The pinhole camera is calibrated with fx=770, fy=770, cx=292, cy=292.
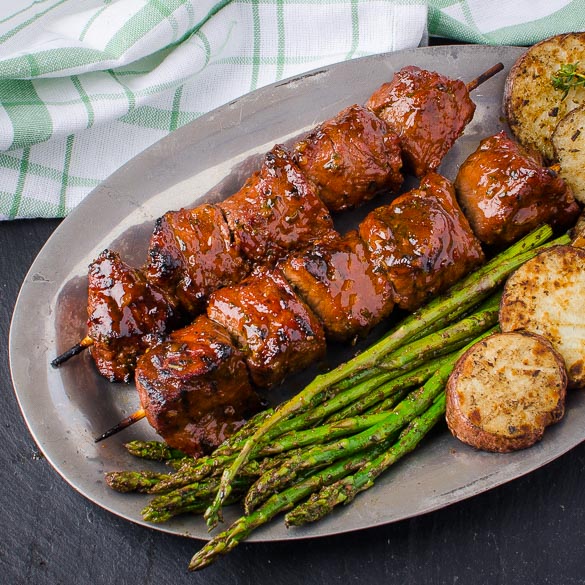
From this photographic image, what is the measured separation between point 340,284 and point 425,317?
52cm

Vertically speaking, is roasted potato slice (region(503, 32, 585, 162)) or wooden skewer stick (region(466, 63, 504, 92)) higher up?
wooden skewer stick (region(466, 63, 504, 92))

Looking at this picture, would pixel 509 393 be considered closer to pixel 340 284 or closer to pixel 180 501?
pixel 340 284

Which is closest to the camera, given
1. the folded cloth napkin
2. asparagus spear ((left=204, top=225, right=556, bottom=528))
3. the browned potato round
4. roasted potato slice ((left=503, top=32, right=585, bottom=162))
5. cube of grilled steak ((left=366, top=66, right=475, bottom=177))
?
asparagus spear ((left=204, top=225, right=556, bottom=528))

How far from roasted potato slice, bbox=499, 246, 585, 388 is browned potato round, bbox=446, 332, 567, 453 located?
0.12 metres

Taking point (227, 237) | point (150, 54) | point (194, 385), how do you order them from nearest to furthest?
point (194, 385) → point (227, 237) → point (150, 54)

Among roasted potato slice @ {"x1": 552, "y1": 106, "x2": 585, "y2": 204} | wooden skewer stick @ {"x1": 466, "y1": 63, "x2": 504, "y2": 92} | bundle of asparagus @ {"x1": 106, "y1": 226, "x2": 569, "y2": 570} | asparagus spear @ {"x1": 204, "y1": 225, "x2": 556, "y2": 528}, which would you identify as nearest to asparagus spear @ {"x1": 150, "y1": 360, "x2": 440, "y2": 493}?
bundle of asparagus @ {"x1": 106, "y1": 226, "x2": 569, "y2": 570}

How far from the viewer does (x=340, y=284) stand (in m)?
4.10

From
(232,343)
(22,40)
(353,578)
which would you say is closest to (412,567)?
(353,578)

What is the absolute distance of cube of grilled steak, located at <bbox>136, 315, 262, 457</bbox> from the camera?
152 inches

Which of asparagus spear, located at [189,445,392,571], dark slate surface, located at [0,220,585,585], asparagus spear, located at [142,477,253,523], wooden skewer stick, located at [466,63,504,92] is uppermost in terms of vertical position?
wooden skewer stick, located at [466,63,504,92]

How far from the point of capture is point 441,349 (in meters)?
4.24

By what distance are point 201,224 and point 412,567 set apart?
2.27 meters

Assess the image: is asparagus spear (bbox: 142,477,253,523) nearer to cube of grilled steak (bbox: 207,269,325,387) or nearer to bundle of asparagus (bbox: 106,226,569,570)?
bundle of asparagus (bbox: 106,226,569,570)

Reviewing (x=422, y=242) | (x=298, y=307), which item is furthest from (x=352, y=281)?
(x=422, y=242)
